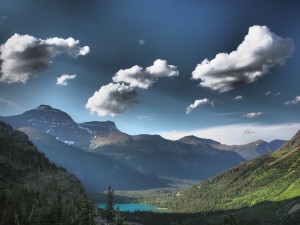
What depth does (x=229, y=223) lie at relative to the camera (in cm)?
13762

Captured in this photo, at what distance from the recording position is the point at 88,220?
400ft

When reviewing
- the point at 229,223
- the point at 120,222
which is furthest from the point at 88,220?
the point at 229,223

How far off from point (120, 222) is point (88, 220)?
53.1ft

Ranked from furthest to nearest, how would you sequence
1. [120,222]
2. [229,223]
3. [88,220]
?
1. [229,223]
2. [88,220]
3. [120,222]

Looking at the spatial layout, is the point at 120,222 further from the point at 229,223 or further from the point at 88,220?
the point at 229,223

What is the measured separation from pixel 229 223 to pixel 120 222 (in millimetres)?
47538

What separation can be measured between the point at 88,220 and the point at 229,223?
52582 mm

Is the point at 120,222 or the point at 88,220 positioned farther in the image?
the point at 88,220

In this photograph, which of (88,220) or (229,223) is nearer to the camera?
(88,220)

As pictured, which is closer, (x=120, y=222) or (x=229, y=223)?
(x=120, y=222)

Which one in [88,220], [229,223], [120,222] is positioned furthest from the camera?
[229,223]
